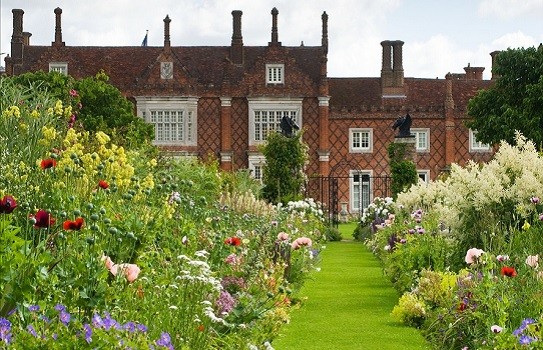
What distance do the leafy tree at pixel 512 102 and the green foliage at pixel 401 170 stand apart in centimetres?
1124

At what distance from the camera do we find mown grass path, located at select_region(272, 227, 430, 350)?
1010 cm

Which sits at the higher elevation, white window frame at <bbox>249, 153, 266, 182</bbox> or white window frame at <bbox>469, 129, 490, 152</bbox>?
white window frame at <bbox>469, 129, 490, 152</bbox>

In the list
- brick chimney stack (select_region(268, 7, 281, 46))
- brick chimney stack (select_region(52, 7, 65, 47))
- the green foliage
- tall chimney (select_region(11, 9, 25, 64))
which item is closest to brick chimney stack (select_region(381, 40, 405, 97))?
brick chimney stack (select_region(268, 7, 281, 46))

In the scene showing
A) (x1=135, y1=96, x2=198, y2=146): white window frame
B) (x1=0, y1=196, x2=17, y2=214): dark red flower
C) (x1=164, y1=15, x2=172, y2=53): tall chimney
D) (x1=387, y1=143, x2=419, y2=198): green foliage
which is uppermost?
(x1=164, y1=15, x2=172, y2=53): tall chimney

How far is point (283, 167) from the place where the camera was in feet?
97.3

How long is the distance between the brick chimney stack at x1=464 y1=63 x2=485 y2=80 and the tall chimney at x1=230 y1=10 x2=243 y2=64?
1275 centimetres

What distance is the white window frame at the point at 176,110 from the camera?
4403cm

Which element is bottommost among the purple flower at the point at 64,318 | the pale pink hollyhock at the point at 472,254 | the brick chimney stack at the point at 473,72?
the purple flower at the point at 64,318

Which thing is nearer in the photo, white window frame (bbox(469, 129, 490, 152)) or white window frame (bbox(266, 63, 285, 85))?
white window frame (bbox(266, 63, 285, 85))

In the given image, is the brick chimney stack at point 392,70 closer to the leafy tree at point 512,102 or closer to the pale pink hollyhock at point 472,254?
the leafy tree at point 512,102

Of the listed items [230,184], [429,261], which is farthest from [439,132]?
[429,261]

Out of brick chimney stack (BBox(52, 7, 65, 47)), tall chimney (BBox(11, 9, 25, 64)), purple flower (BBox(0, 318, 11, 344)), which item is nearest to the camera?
purple flower (BBox(0, 318, 11, 344))

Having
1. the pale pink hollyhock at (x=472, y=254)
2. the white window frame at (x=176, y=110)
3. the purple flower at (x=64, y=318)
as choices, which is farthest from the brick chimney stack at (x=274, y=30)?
the purple flower at (x=64, y=318)

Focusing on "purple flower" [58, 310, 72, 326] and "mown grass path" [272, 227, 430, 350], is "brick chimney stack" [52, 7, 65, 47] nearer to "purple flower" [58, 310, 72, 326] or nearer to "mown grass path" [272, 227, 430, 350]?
"mown grass path" [272, 227, 430, 350]
